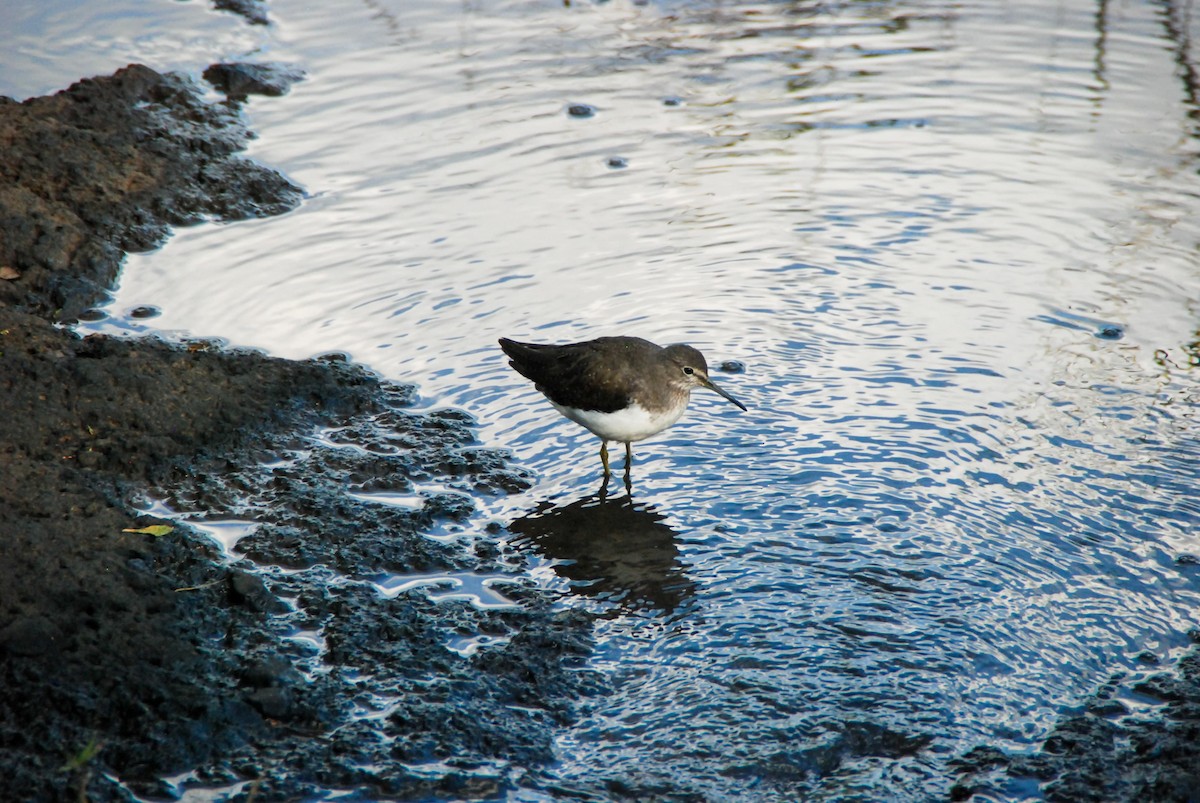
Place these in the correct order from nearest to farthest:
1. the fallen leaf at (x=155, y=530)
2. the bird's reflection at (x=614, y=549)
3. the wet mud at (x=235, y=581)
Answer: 1. the wet mud at (x=235, y=581)
2. the fallen leaf at (x=155, y=530)
3. the bird's reflection at (x=614, y=549)

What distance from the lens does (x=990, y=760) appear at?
443cm

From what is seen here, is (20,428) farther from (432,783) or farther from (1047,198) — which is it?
(1047,198)

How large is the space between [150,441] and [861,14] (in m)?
9.44

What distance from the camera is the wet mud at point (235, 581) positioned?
4340 millimetres

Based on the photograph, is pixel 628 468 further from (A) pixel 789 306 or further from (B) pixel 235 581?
(B) pixel 235 581

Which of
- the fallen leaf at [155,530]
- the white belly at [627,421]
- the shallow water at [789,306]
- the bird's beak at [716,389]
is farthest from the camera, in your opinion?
the bird's beak at [716,389]

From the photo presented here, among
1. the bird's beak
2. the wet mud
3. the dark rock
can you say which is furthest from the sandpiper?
the dark rock

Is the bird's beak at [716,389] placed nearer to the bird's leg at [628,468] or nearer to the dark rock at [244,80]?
the bird's leg at [628,468]

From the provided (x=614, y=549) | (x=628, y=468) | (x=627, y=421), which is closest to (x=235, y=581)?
(x=614, y=549)

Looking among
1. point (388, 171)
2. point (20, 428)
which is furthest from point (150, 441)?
point (388, 171)

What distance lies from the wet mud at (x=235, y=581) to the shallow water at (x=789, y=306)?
302mm

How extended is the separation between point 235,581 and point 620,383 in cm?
224

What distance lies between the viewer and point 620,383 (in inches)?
249

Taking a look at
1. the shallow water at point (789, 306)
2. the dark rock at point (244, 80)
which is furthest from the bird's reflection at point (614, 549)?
the dark rock at point (244, 80)
